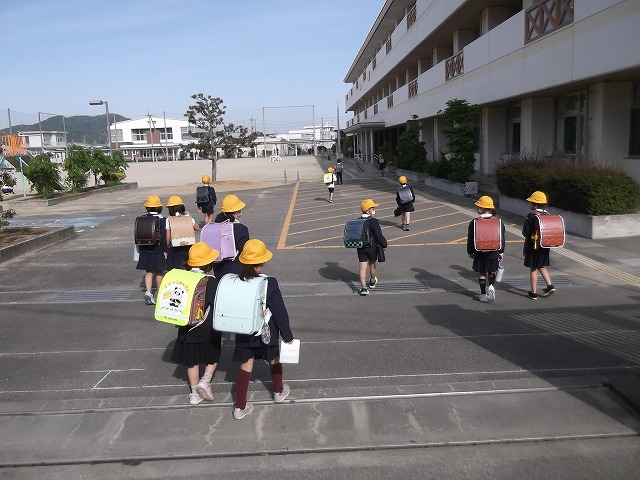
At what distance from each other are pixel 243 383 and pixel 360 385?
1.25m

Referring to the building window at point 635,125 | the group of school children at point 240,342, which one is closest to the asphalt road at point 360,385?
the group of school children at point 240,342

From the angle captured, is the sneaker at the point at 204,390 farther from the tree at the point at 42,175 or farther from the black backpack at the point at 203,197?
the tree at the point at 42,175

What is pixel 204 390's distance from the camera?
5145 millimetres

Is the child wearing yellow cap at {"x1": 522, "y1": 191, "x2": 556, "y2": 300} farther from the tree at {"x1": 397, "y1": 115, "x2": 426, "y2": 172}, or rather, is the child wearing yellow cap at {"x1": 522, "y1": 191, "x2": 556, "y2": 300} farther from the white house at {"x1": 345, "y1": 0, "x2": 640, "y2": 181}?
the tree at {"x1": 397, "y1": 115, "x2": 426, "y2": 172}

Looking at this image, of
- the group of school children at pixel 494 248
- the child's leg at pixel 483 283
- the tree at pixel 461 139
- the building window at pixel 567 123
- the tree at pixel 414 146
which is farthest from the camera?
the tree at pixel 414 146

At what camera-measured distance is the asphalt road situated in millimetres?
4289

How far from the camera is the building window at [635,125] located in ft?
48.8

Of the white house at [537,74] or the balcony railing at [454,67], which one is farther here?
the balcony railing at [454,67]

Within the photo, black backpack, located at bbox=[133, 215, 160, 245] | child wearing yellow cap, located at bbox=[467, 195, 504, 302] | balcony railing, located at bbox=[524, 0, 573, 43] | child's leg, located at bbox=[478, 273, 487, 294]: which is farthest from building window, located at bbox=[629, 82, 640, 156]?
black backpack, located at bbox=[133, 215, 160, 245]

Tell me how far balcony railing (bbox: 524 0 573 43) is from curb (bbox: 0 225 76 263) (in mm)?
14036

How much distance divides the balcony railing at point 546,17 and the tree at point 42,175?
21.0 meters

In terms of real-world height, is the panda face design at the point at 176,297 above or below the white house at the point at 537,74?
below

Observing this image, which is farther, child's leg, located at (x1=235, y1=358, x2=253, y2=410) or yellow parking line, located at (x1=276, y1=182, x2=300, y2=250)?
yellow parking line, located at (x1=276, y1=182, x2=300, y2=250)

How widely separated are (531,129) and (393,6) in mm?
19058
